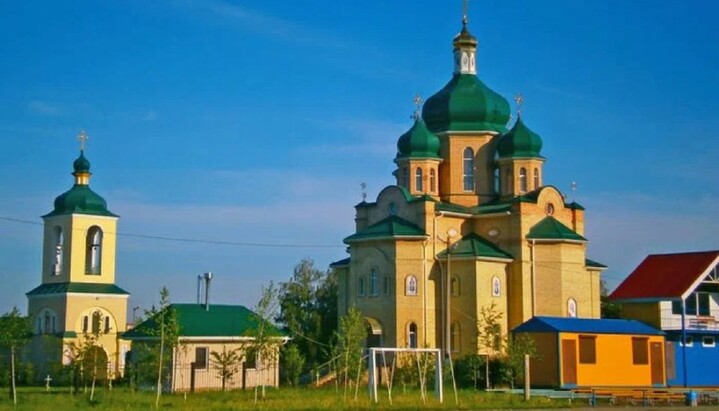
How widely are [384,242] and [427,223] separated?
79.9 inches

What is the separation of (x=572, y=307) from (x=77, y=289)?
21662mm

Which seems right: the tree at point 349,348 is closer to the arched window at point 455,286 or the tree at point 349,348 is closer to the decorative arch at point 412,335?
the decorative arch at point 412,335

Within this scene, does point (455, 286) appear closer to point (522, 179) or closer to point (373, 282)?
point (373, 282)

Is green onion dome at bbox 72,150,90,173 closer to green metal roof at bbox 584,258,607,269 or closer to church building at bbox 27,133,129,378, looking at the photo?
church building at bbox 27,133,129,378

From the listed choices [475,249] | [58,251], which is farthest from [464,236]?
[58,251]

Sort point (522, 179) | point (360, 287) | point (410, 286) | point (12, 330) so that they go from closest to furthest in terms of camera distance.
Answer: point (12, 330) → point (410, 286) → point (360, 287) → point (522, 179)

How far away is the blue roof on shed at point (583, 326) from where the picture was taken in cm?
4222

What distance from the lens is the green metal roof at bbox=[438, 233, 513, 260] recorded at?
48.8 metres

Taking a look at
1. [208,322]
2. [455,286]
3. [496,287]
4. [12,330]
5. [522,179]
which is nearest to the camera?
[12,330]

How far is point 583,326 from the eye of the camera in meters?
43.1

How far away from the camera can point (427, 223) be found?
1939 inches

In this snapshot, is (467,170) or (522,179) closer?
(522,179)

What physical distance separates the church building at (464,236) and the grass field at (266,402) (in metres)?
11.5

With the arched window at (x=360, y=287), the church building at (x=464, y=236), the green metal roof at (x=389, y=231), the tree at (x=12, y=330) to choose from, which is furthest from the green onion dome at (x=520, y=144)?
the tree at (x=12, y=330)
